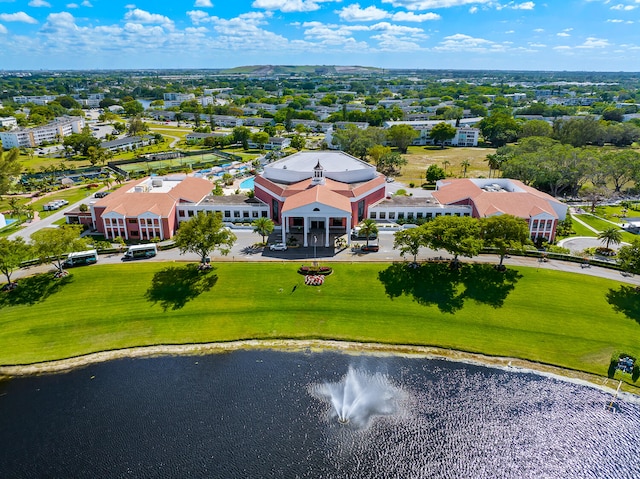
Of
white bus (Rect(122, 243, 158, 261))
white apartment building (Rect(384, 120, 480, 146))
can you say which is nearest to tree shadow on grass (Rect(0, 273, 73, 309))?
white bus (Rect(122, 243, 158, 261))

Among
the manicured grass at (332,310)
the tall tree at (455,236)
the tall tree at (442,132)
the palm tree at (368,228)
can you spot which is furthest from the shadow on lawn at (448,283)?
the tall tree at (442,132)

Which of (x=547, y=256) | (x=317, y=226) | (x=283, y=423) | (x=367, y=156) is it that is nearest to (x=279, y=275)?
(x=317, y=226)

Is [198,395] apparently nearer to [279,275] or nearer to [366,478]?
[366,478]

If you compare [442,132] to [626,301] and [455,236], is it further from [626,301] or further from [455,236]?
[626,301]

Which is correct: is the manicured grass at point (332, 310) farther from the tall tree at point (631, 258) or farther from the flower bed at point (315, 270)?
the tall tree at point (631, 258)

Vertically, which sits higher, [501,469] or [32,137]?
[32,137]

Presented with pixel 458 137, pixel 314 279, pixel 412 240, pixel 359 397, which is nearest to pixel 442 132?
pixel 458 137
